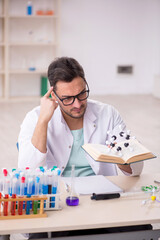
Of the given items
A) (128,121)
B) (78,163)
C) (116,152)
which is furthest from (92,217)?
(128,121)

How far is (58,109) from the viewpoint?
259 centimetres

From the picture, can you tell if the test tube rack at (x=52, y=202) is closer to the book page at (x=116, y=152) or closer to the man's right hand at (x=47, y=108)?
the book page at (x=116, y=152)

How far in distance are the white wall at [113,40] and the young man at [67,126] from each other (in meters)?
6.54

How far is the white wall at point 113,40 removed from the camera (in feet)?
29.5

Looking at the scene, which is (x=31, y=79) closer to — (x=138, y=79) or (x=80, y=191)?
(x=138, y=79)

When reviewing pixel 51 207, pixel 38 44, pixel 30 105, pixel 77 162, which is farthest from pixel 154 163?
pixel 38 44

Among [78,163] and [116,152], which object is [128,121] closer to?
[78,163]

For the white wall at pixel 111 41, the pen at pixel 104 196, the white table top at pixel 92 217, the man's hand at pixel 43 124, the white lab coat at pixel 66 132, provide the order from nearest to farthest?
1. the white table top at pixel 92 217
2. the pen at pixel 104 196
3. the man's hand at pixel 43 124
4. the white lab coat at pixel 66 132
5. the white wall at pixel 111 41

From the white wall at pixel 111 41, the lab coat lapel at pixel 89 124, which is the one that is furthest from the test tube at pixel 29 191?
the white wall at pixel 111 41

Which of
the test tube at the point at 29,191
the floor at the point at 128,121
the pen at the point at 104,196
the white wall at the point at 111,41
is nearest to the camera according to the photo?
the test tube at the point at 29,191

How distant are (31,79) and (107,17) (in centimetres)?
203

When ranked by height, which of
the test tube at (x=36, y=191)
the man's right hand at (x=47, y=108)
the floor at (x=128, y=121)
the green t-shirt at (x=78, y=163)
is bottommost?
the floor at (x=128, y=121)

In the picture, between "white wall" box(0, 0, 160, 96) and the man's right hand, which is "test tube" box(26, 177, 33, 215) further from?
"white wall" box(0, 0, 160, 96)

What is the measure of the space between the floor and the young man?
204 centimetres
